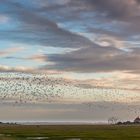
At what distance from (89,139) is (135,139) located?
883 cm

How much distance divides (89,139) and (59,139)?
6216 millimetres

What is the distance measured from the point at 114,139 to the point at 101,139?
3089 millimetres

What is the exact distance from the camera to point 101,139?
242 feet

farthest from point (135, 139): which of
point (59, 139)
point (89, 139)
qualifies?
point (59, 139)

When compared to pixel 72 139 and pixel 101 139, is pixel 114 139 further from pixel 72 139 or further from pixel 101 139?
pixel 72 139

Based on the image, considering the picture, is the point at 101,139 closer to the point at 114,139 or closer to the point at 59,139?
the point at 114,139

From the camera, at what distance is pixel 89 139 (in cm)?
7338

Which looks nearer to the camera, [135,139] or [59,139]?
[135,139]

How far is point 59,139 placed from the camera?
75500 mm

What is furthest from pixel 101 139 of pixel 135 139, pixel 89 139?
pixel 135 139

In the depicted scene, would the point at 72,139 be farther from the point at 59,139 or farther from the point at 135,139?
the point at 135,139

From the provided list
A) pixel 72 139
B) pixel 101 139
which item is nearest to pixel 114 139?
pixel 101 139

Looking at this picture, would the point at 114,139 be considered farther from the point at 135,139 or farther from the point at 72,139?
the point at 72,139

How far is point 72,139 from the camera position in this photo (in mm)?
74688
